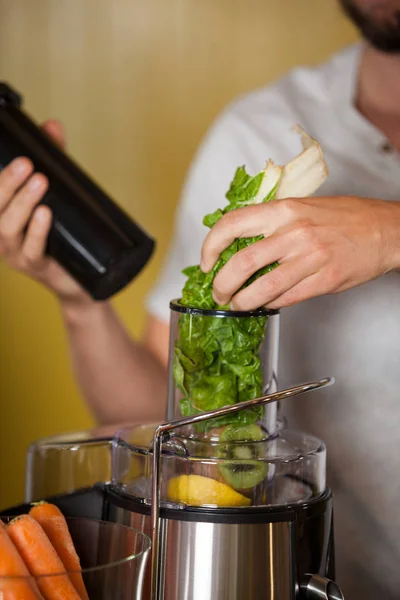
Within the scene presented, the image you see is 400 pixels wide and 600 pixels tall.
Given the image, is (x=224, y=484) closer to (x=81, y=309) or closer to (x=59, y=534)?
(x=59, y=534)

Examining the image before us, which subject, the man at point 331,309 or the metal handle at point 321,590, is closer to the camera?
the metal handle at point 321,590

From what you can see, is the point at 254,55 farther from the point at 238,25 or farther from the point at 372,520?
the point at 372,520

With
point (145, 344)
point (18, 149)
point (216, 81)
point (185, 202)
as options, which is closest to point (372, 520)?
point (145, 344)

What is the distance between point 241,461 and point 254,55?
192 cm

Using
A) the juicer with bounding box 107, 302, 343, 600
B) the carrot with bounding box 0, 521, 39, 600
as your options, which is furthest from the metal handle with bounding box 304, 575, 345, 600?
the carrot with bounding box 0, 521, 39, 600

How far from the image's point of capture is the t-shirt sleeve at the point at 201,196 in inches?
50.1

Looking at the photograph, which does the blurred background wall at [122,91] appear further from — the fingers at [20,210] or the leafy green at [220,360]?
the leafy green at [220,360]

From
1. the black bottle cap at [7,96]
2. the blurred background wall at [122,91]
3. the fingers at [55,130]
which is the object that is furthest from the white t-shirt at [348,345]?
the blurred background wall at [122,91]

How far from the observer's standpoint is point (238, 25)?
2.33 m

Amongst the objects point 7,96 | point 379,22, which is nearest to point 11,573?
point 7,96

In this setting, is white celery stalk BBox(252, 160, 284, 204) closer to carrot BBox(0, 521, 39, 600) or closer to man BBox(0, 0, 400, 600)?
man BBox(0, 0, 400, 600)

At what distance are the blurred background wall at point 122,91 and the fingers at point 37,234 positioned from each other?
123 cm

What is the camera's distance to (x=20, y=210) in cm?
95

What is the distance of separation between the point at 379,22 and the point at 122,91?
125 cm
